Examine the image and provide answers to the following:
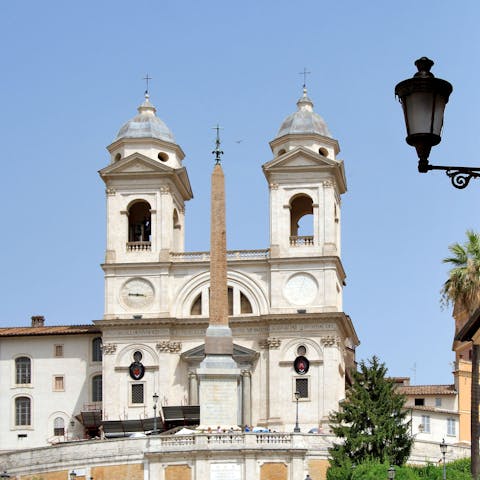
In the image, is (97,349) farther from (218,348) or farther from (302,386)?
(302,386)

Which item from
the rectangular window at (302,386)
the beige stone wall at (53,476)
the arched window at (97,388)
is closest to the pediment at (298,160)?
the rectangular window at (302,386)

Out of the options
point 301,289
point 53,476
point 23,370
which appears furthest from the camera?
point 23,370

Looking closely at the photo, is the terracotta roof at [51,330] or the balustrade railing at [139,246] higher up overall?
the balustrade railing at [139,246]

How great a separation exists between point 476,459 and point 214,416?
3067 centimetres

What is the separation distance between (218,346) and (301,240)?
437 inches

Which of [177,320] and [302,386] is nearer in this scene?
[302,386]

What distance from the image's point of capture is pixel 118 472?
211 ft

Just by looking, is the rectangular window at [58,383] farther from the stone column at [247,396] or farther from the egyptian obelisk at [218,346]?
the egyptian obelisk at [218,346]

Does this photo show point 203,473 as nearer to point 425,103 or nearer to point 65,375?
point 65,375

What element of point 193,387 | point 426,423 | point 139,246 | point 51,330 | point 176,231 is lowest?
point 426,423

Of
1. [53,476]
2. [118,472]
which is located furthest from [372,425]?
[53,476]

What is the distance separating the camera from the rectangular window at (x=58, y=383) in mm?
84750

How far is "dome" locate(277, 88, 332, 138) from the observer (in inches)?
3342

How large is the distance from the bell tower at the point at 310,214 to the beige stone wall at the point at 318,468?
18321mm
